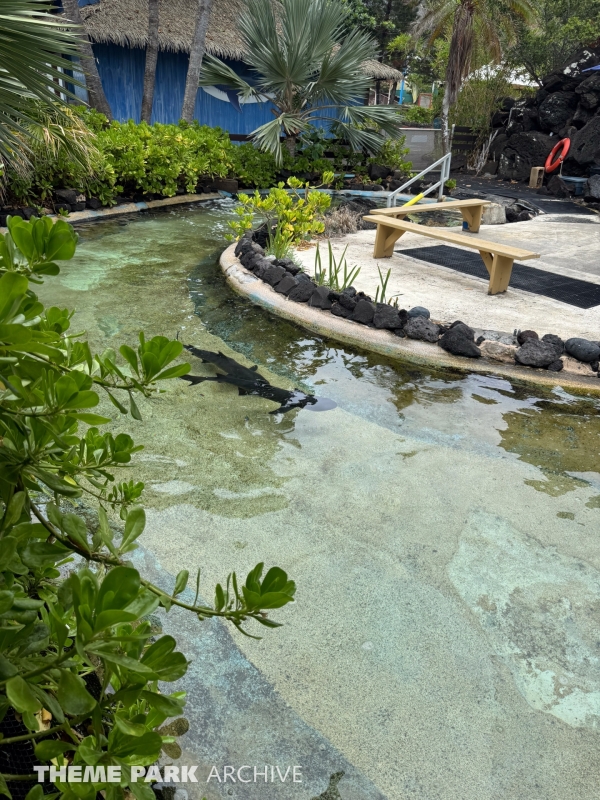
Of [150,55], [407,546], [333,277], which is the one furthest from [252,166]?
[407,546]

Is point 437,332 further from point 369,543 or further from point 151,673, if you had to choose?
point 151,673

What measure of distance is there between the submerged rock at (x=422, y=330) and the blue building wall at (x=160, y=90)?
10880mm

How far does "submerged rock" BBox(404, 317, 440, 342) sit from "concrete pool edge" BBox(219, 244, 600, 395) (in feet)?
0.16

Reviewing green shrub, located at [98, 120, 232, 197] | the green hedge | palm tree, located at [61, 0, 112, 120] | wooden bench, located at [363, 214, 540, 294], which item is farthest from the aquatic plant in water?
palm tree, located at [61, 0, 112, 120]

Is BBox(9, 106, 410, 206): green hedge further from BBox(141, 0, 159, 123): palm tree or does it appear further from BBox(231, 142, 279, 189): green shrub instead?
BBox(141, 0, 159, 123): palm tree

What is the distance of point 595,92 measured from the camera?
49.5ft

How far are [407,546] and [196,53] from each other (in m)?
11.1

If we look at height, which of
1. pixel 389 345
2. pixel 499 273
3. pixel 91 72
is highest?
pixel 91 72

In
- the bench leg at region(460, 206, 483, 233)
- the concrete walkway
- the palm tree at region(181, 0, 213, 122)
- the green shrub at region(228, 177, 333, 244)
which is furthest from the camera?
the palm tree at region(181, 0, 213, 122)

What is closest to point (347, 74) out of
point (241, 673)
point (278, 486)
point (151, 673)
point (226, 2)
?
point (226, 2)

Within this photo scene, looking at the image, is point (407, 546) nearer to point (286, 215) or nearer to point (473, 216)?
point (286, 215)

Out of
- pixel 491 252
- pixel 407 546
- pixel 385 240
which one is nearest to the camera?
pixel 407 546

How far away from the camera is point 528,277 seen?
699 centimetres

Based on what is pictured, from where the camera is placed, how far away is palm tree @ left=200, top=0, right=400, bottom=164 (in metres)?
11.0
